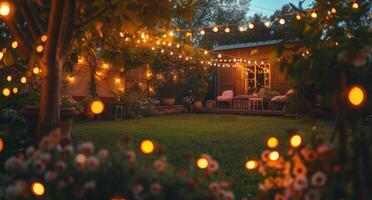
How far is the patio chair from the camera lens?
17.4 meters

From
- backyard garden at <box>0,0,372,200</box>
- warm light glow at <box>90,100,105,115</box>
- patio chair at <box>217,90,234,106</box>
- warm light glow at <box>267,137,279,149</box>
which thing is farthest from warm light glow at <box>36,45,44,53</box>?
patio chair at <box>217,90,234,106</box>

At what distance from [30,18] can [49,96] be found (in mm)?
863

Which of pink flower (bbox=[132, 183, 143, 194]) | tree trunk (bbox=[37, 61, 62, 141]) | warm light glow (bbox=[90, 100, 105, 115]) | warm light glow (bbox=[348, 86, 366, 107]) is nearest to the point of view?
pink flower (bbox=[132, 183, 143, 194])

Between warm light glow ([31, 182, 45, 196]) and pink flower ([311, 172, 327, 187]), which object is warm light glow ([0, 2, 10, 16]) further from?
pink flower ([311, 172, 327, 187])

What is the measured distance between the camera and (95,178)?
5.77 feet

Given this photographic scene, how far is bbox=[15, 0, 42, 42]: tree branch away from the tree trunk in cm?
47

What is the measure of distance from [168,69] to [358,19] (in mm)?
13675

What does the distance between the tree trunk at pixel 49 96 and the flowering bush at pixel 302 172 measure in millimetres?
2263

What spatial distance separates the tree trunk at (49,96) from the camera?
3.58 meters

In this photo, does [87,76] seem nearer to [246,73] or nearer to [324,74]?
[246,73]

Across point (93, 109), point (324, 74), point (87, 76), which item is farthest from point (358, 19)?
point (87, 76)

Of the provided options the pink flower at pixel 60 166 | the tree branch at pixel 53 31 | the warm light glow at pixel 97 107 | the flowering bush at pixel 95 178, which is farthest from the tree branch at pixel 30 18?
the warm light glow at pixel 97 107

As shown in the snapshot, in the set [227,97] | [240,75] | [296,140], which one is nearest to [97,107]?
[227,97]

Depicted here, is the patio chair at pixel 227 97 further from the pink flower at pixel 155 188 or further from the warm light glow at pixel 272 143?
the pink flower at pixel 155 188
